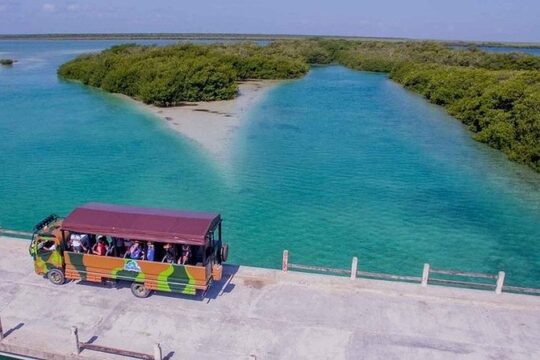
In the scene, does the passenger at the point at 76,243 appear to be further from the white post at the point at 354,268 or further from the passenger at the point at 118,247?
the white post at the point at 354,268

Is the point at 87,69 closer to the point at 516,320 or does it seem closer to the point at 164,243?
the point at 164,243

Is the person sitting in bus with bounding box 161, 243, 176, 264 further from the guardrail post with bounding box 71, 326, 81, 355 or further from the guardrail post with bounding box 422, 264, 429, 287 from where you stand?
the guardrail post with bounding box 422, 264, 429, 287

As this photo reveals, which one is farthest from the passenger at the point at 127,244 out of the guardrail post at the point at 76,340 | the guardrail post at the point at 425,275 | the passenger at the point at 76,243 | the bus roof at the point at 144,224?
the guardrail post at the point at 425,275

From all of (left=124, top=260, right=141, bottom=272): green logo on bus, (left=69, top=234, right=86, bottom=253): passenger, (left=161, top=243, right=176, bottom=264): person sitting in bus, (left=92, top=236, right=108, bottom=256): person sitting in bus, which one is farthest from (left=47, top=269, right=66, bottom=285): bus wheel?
(left=161, top=243, right=176, bottom=264): person sitting in bus

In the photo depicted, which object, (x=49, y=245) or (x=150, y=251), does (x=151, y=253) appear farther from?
(x=49, y=245)

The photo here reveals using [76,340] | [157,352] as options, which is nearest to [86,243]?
[76,340]

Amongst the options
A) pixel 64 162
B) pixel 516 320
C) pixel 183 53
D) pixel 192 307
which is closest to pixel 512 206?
pixel 516 320

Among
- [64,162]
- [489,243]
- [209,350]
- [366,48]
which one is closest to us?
[209,350]
